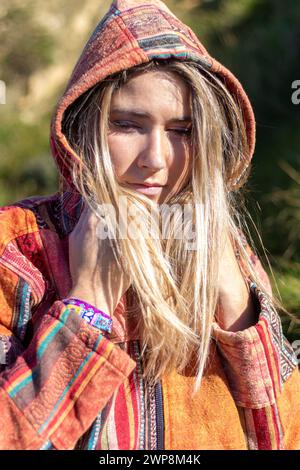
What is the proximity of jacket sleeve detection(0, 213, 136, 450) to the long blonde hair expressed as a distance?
0.22m

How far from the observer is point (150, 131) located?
1894 mm

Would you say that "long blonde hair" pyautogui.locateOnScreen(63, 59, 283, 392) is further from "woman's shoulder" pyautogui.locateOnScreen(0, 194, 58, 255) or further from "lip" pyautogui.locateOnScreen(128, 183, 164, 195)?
"woman's shoulder" pyautogui.locateOnScreen(0, 194, 58, 255)

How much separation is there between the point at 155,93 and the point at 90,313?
0.64 meters

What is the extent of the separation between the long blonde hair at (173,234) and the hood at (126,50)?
0.04m

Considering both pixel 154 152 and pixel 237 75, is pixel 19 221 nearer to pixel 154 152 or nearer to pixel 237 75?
pixel 154 152

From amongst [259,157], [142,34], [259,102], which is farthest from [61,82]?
[142,34]

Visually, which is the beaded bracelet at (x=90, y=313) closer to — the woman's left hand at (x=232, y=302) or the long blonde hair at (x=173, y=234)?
the long blonde hair at (x=173, y=234)

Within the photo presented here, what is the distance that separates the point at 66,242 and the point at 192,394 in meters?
0.58

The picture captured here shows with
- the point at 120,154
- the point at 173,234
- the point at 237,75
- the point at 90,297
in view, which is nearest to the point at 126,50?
the point at 120,154

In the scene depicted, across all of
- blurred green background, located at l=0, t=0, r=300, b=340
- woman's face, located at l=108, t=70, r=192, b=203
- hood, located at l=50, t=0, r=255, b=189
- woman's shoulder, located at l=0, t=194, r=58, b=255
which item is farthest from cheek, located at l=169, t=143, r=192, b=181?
blurred green background, located at l=0, t=0, r=300, b=340

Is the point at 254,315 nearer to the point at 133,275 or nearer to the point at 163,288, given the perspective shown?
the point at 163,288

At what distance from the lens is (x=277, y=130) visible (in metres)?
5.90

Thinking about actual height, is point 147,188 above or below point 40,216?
above

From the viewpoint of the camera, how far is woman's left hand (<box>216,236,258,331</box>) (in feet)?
6.59
